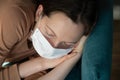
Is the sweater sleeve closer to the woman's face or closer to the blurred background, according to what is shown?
the woman's face

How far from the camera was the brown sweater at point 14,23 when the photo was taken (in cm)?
110

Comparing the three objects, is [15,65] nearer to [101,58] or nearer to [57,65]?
[57,65]

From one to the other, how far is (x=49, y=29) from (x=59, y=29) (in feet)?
0.15

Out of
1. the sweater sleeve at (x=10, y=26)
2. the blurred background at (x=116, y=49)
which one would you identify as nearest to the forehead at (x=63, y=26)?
the sweater sleeve at (x=10, y=26)

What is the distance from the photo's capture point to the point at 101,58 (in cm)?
106

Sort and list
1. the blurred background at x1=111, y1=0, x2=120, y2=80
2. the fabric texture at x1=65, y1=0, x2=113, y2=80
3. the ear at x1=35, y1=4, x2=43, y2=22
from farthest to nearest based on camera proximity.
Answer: the blurred background at x1=111, y1=0, x2=120, y2=80, the ear at x1=35, y1=4, x2=43, y2=22, the fabric texture at x1=65, y1=0, x2=113, y2=80

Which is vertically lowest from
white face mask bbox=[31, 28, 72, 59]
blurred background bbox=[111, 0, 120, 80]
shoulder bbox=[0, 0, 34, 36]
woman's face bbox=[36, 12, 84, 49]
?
blurred background bbox=[111, 0, 120, 80]

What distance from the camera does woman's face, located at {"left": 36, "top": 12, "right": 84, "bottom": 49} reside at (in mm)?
1088

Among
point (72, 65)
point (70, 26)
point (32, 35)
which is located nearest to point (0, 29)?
point (32, 35)

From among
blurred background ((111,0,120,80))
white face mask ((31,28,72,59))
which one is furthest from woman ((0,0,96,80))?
blurred background ((111,0,120,80))

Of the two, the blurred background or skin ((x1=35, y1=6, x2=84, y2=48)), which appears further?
the blurred background

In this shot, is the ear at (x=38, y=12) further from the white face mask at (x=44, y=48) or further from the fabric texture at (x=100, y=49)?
the fabric texture at (x=100, y=49)

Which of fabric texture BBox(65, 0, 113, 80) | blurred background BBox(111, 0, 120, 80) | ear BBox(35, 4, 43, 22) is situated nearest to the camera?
fabric texture BBox(65, 0, 113, 80)

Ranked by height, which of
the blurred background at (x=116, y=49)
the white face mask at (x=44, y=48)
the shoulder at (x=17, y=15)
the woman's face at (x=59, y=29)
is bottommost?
the blurred background at (x=116, y=49)
